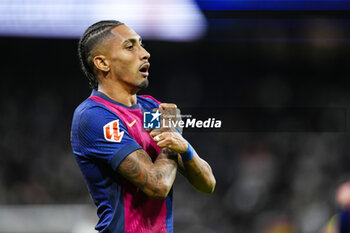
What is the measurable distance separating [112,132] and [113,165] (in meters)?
0.12

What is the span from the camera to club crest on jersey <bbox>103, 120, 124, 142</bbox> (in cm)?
168

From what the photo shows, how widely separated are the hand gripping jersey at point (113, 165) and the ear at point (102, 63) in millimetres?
163

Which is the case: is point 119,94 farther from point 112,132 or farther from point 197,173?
point 197,173

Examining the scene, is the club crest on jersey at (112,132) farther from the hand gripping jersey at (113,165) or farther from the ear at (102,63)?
the ear at (102,63)

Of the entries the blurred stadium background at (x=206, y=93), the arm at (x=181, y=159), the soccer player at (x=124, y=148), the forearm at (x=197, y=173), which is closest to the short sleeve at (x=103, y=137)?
the soccer player at (x=124, y=148)

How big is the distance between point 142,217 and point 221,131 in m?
3.41

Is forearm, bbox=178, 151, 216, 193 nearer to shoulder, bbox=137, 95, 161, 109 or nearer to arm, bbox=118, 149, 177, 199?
arm, bbox=118, 149, 177, 199

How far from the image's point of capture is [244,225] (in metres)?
5.07

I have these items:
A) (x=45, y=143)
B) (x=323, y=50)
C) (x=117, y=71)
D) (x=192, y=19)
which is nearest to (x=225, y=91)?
(x=192, y=19)

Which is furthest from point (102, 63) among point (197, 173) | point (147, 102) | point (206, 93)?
point (206, 93)

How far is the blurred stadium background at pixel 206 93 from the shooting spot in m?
4.73

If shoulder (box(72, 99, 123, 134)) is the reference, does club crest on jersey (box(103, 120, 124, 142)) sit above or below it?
below

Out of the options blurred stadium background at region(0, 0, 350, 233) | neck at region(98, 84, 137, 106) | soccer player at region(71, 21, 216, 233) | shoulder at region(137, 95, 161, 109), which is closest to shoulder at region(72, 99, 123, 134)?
soccer player at region(71, 21, 216, 233)

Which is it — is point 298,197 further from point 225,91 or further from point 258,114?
point 225,91
